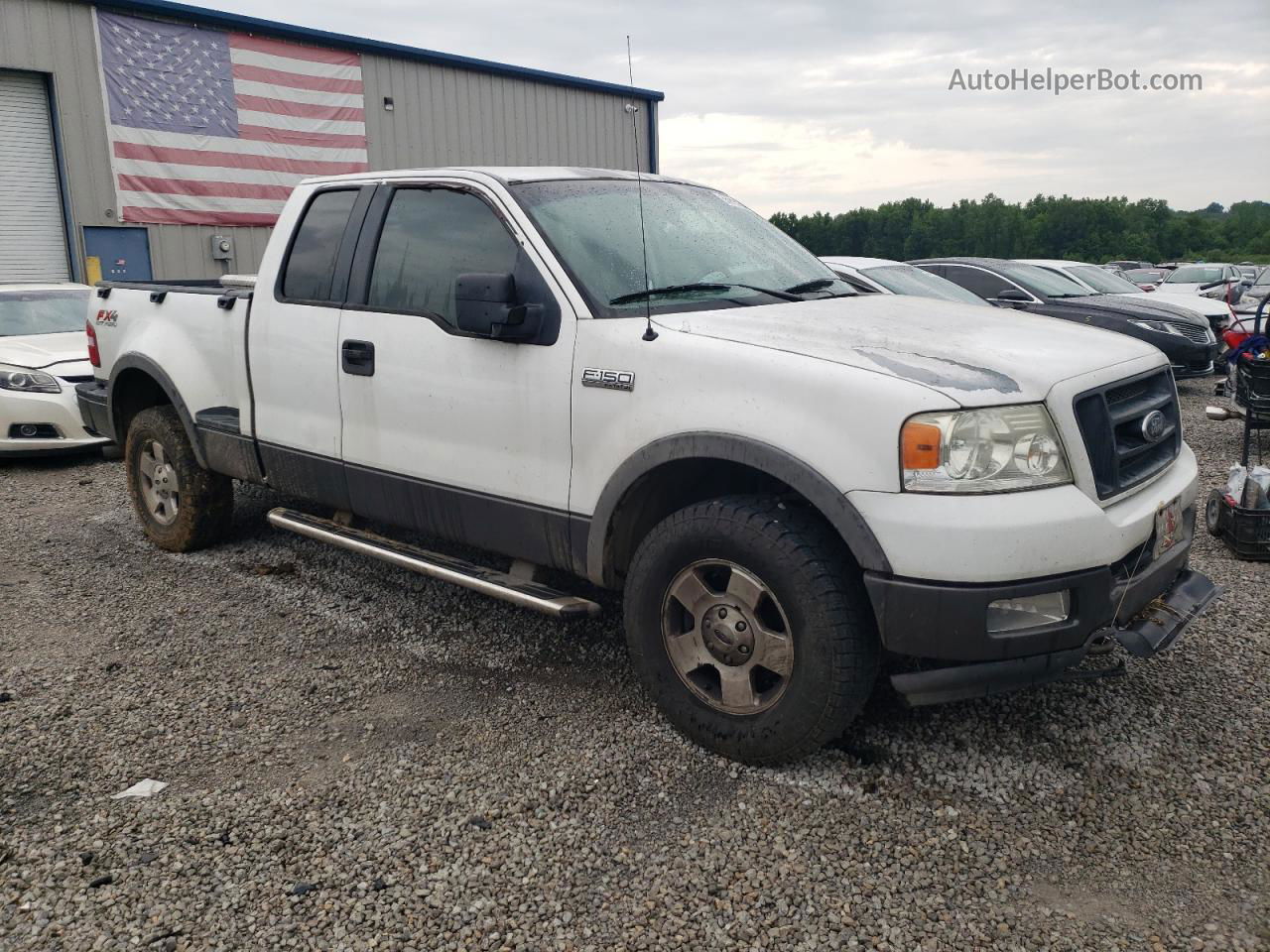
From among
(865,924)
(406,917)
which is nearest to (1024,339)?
(865,924)

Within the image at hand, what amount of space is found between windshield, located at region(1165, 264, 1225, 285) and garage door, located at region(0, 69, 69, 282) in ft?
79.7

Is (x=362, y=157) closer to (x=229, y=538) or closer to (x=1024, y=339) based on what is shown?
(x=229, y=538)

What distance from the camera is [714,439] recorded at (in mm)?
3156

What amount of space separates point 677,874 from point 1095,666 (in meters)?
1.57

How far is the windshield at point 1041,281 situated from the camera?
12.4m

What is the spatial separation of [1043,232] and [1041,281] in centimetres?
8432

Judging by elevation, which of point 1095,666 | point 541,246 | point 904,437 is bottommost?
point 1095,666

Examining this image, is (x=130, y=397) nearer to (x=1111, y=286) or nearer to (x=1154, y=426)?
(x=1154, y=426)

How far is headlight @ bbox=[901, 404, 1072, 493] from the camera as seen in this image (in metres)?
2.80

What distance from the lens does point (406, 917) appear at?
102 inches

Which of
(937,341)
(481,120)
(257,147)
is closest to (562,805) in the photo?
(937,341)

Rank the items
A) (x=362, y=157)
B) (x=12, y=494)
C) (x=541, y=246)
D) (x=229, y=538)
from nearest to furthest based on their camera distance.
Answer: (x=541, y=246) → (x=229, y=538) → (x=12, y=494) → (x=362, y=157)

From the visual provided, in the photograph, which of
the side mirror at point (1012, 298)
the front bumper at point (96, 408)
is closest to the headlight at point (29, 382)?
the front bumper at point (96, 408)

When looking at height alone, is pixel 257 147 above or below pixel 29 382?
above
